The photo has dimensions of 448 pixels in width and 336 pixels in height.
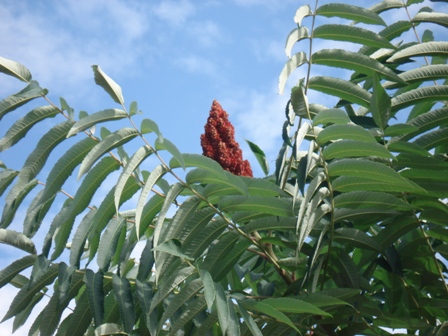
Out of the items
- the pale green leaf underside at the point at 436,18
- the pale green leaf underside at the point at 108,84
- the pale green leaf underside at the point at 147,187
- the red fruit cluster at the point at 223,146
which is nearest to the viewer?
the pale green leaf underside at the point at 147,187

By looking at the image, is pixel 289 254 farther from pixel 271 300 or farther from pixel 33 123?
pixel 33 123

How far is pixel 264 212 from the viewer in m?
3.39

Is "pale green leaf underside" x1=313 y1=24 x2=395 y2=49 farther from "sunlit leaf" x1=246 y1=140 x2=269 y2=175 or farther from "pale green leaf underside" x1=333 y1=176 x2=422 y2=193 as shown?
"sunlit leaf" x1=246 y1=140 x2=269 y2=175

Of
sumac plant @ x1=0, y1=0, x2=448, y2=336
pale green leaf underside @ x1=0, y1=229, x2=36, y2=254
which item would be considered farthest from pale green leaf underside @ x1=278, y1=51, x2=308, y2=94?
pale green leaf underside @ x1=0, y1=229, x2=36, y2=254

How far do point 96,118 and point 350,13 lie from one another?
1.44 meters

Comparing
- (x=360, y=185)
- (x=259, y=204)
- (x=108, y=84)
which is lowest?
(x=259, y=204)

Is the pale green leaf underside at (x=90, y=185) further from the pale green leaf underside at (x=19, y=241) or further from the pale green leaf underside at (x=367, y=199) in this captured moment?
the pale green leaf underside at (x=367, y=199)

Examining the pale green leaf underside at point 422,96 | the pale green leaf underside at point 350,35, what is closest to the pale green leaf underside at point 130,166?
the pale green leaf underside at point 350,35

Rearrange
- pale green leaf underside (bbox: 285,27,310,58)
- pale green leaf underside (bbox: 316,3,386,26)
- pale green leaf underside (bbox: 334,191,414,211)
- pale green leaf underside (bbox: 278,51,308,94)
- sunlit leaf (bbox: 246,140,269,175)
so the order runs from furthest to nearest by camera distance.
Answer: sunlit leaf (bbox: 246,140,269,175) < pale green leaf underside (bbox: 316,3,386,26) < pale green leaf underside (bbox: 285,27,310,58) < pale green leaf underside (bbox: 278,51,308,94) < pale green leaf underside (bbox: 334,191,414,211)

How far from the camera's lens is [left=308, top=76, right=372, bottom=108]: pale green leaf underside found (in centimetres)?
367

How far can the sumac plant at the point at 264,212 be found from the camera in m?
3.25

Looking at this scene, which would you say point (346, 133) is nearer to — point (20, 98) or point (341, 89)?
point (341, 89)

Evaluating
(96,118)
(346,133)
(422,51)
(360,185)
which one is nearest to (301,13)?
(422,51)

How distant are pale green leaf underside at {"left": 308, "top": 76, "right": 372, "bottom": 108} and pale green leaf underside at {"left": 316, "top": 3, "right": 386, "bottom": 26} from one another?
0.37 m
